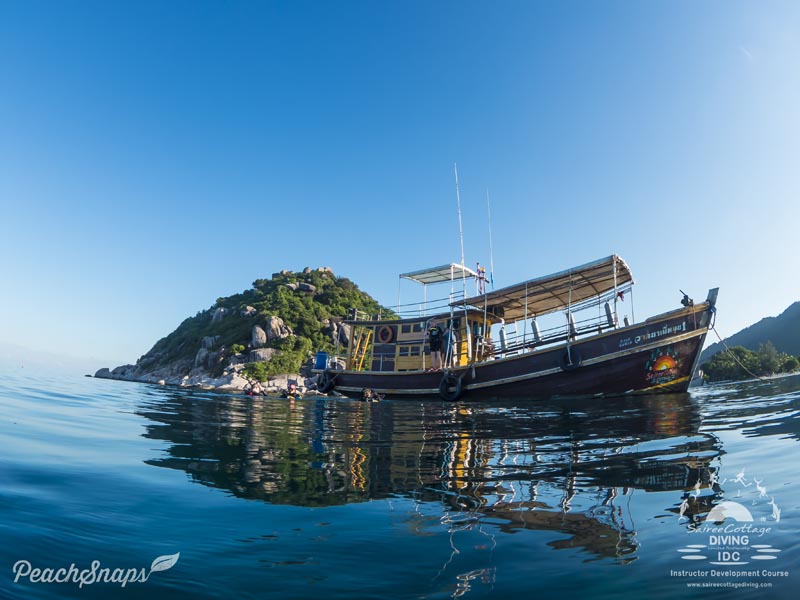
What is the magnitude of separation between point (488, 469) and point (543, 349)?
410 inches

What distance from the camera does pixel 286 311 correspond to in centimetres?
5606

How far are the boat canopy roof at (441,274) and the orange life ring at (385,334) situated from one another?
2.59m

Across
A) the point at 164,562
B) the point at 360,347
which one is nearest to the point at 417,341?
the point at 360,347

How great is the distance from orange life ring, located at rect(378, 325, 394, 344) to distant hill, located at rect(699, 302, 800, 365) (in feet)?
241

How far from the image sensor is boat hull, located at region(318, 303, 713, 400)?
484 inches

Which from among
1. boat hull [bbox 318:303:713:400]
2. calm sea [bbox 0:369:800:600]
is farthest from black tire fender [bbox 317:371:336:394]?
calm sea [bbox 0:369:800:600]

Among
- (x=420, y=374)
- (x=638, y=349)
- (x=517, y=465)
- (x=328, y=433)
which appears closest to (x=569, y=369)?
(x=638, y=349)

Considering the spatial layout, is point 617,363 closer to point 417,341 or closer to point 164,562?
point 417,341

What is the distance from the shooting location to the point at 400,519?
8.49 feet

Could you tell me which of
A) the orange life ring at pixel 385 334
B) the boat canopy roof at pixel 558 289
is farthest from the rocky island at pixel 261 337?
the boat canopy roof at pixel 558 289

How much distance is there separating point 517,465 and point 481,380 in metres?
11.2

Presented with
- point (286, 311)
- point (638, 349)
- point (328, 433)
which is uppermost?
point (286, 311)

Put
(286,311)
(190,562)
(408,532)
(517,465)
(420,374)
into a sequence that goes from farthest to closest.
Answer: (286,311) → (420,374) → (517,465) → (408,532) → (190,562)

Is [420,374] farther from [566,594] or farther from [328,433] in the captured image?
[566,594]
